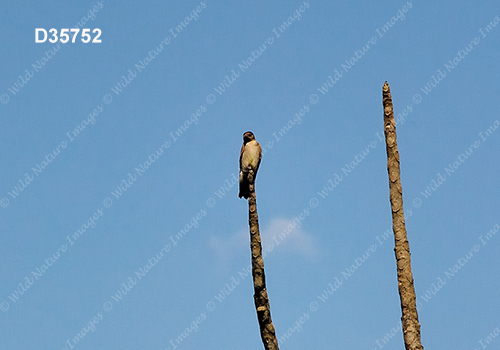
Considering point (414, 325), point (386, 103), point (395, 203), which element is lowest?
point (414, 325)

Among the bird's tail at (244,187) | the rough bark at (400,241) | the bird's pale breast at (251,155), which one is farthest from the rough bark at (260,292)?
the rough bark at (400,241)

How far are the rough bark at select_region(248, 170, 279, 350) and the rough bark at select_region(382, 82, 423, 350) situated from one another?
228cm

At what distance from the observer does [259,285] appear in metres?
14.0

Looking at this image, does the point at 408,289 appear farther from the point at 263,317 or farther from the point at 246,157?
the point at 246,157

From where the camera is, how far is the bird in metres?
15.4

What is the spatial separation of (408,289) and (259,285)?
257 cm

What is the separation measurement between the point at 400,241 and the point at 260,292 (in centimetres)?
262

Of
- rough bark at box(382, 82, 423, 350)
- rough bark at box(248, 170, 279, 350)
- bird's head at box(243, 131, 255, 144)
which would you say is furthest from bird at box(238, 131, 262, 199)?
rough bark at box(382, 82, 423, 350)

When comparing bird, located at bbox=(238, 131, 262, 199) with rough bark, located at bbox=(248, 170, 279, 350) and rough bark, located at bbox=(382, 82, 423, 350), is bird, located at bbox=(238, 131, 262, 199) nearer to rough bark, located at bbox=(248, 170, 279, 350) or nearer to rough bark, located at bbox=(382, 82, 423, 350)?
rough bark, located at bbox=(248, 170, 279, 350)

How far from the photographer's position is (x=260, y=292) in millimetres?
14039

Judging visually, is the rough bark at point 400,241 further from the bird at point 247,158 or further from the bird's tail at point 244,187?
the bird's tail at point 244,187

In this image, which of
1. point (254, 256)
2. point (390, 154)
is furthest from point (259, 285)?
point (390, 154)

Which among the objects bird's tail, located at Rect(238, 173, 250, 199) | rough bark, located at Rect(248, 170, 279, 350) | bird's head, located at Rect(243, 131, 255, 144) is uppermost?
bird's head, located at Rect(243, 131, 255, 144)

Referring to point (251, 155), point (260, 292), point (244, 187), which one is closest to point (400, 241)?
point (260, 292)
